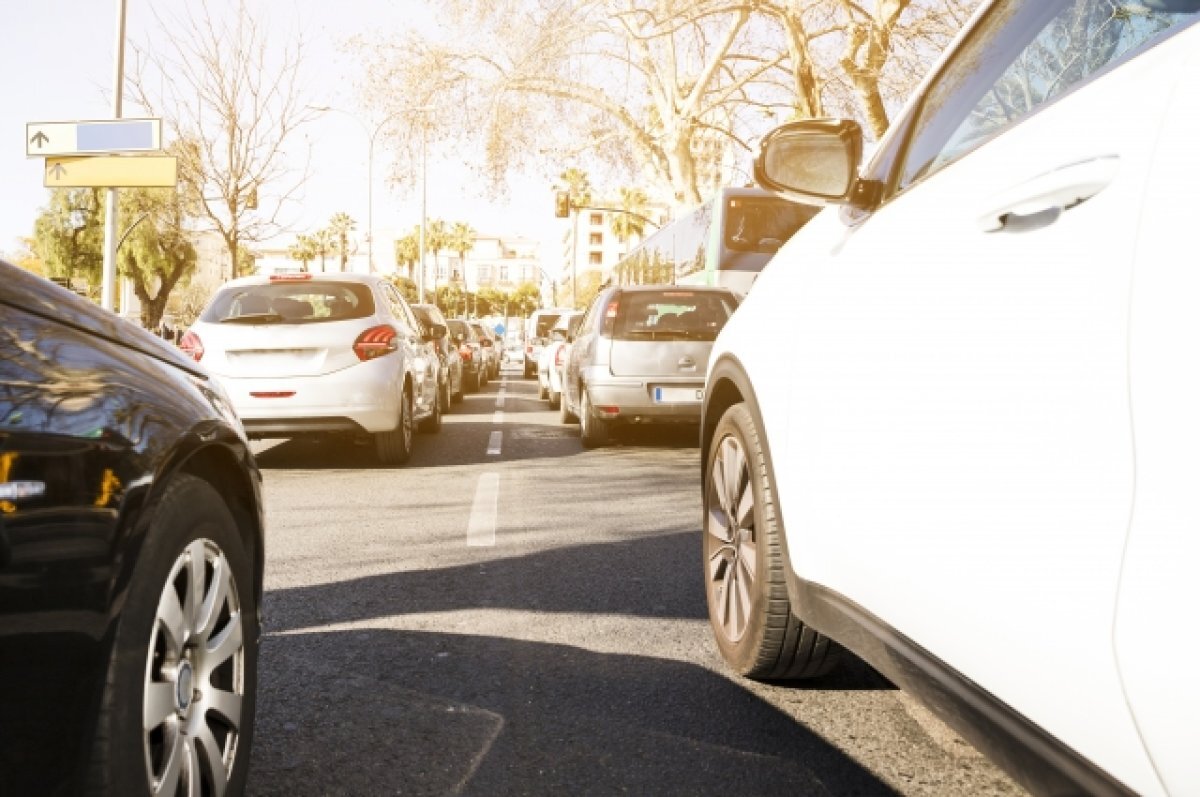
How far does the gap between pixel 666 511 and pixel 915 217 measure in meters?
4.72

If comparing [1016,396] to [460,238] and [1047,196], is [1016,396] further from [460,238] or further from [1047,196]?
[460,238]

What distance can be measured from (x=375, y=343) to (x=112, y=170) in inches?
222

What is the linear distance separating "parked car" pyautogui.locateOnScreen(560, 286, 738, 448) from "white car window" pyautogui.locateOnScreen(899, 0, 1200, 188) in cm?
765

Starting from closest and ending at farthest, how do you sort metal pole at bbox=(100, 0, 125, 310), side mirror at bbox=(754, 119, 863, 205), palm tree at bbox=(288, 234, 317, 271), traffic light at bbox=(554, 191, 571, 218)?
side mirror at bbox=(754, 119, 863, 205) < metal pole at bbox=(100, 0, 125, 310) < traffic light at bbox=(554, 191, 571, 218) < palm tree at bbox=(288, 234, 317, 271)

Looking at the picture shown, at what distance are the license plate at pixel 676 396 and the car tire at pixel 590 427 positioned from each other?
57 cm

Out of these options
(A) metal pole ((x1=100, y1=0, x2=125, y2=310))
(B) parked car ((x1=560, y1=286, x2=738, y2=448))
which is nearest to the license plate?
(B) parked car ((x1=560, y1=286, x2=738, y2=448))

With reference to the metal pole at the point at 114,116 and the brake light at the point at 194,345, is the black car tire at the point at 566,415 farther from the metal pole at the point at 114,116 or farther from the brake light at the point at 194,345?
the metal pole at the point at 114,116

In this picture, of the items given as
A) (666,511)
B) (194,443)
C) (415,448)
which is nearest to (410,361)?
(415,448)

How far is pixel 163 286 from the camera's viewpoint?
59719 millimetres

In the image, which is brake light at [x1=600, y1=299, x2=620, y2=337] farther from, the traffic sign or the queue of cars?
the queue of cars

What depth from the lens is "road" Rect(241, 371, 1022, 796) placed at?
9.21ft

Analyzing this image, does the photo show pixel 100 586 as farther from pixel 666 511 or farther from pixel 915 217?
pixel 666 511

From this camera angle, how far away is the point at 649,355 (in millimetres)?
10570

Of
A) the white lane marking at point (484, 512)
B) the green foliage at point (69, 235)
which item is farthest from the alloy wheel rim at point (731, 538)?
the green foliage at point (69, 235)
